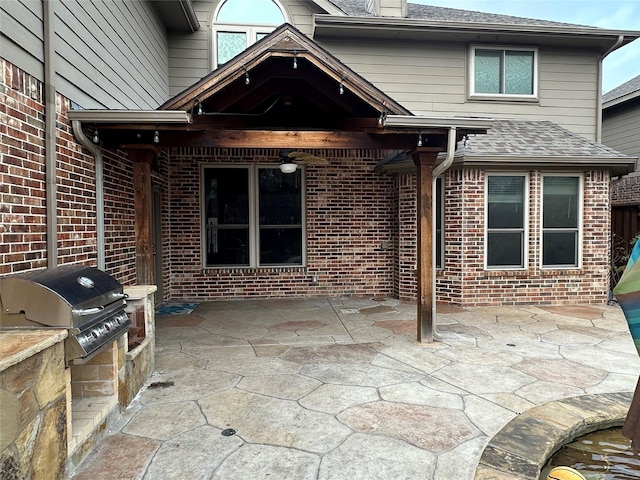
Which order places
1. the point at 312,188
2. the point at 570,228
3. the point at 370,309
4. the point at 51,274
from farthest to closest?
the point at 312,188 < the point at 570,228 < the point at 370,309 < the point at 51,274

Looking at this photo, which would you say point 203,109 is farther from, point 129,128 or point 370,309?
point 370,309

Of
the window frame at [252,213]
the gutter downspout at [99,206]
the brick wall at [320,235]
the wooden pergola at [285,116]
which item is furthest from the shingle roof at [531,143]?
the gutter downspout at [99,206]

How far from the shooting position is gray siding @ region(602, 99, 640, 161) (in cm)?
995

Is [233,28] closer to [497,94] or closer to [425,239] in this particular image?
[497,94]

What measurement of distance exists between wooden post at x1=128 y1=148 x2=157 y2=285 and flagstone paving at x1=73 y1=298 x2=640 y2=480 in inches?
41.1

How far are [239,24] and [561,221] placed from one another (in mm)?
7143

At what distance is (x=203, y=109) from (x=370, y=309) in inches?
161

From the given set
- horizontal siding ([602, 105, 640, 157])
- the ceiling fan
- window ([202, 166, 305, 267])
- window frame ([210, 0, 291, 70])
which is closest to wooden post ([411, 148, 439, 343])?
the ceiling fan

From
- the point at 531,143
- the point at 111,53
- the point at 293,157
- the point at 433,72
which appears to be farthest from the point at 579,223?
the point at 111,53

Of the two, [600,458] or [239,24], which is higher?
[239,24]

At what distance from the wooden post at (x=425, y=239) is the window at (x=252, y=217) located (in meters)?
3.34

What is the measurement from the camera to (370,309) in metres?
6.50

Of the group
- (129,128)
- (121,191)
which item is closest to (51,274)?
(129,128)

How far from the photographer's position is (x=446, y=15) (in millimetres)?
8461
